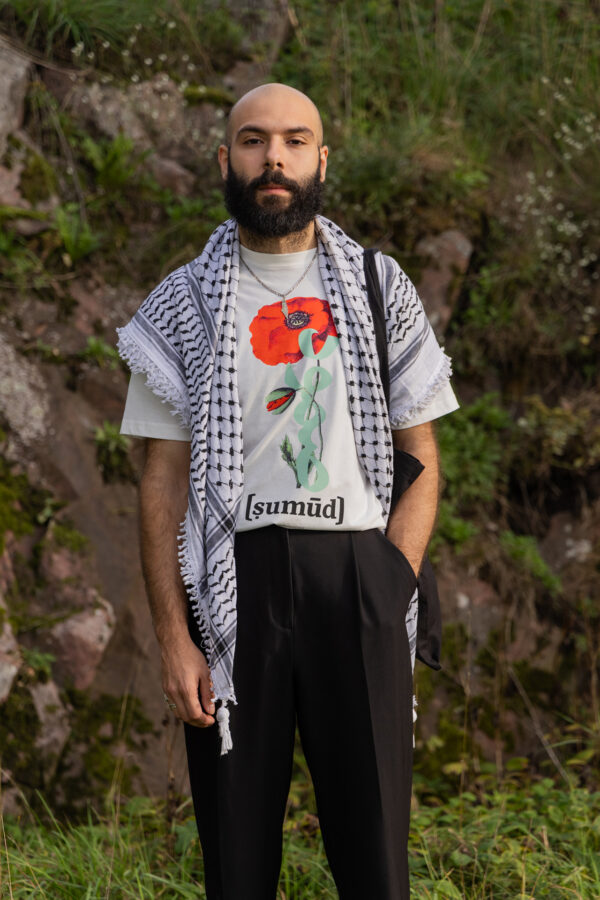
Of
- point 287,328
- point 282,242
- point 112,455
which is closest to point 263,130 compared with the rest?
point 282,242

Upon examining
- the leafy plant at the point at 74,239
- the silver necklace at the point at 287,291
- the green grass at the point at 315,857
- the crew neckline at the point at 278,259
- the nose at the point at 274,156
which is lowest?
the green grass at the point at 315,857

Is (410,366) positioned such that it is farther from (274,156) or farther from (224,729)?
(224,729)

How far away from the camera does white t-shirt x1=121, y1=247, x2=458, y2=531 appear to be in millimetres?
2336

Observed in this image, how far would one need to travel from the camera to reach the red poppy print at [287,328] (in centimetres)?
242

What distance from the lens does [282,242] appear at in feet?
8.35

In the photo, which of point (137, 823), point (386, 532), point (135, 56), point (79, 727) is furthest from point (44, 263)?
point (386, 532)

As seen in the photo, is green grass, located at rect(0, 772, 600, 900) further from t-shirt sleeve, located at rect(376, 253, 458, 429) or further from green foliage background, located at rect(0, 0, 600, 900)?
t-shirt sleeve, located at rect(376, 253, 458, 429)

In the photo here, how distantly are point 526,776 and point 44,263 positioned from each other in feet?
12.6

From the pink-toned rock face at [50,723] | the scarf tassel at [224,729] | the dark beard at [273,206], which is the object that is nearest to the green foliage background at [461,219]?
Result: the pink-toned rock face at [50,723]

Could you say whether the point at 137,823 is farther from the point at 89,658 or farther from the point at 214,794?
the point at 214,794

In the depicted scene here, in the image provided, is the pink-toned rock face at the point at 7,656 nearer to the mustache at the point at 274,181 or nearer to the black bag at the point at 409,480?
the black bag at the point at 409,480

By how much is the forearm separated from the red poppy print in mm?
373

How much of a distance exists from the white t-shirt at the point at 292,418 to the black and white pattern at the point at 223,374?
38mm

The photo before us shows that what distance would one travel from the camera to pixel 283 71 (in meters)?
6.82
